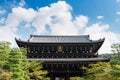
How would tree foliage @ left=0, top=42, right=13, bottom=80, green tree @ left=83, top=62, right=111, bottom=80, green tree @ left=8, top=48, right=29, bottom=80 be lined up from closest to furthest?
1. tree foliage @ left=0, top=42, right=13, bottom=80
2. green tree @ left=8, top=48, right=29, bottom=80
3. green tree @ left=83, top=62, right=111, bottom=80

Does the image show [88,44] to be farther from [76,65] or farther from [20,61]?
[20,61]

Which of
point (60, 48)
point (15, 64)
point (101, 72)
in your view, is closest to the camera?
point (15, 64)

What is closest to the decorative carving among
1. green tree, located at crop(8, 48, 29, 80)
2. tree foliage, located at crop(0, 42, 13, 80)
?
green tree, located at crop(8, 48, 29, 80)

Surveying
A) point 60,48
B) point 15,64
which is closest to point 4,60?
point 15,64

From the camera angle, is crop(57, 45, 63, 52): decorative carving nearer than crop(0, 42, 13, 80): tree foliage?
No

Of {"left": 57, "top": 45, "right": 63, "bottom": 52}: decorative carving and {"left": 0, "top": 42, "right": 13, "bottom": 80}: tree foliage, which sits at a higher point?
{"left": 57, "top": 45, "right": 63, "bottom": 52}: decorative carving

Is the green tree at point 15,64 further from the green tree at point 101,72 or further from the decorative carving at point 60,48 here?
the decorative carving at point 60,48

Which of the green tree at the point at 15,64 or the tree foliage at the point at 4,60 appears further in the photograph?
the green tree at the point at 15,64

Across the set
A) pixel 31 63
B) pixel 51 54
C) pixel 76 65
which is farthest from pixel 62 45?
pixel 31 63

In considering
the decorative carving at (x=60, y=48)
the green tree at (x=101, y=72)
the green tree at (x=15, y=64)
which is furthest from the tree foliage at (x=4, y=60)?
the decorative carving at (x=60, y=48)

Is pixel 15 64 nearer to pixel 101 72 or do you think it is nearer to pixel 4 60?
pixel 4 60

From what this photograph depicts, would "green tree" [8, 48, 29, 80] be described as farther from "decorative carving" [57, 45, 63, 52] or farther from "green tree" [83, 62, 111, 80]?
"decorative carving" [57, 45, 63, 52]

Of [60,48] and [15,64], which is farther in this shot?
[60,48]

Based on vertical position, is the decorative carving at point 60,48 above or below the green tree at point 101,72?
above
